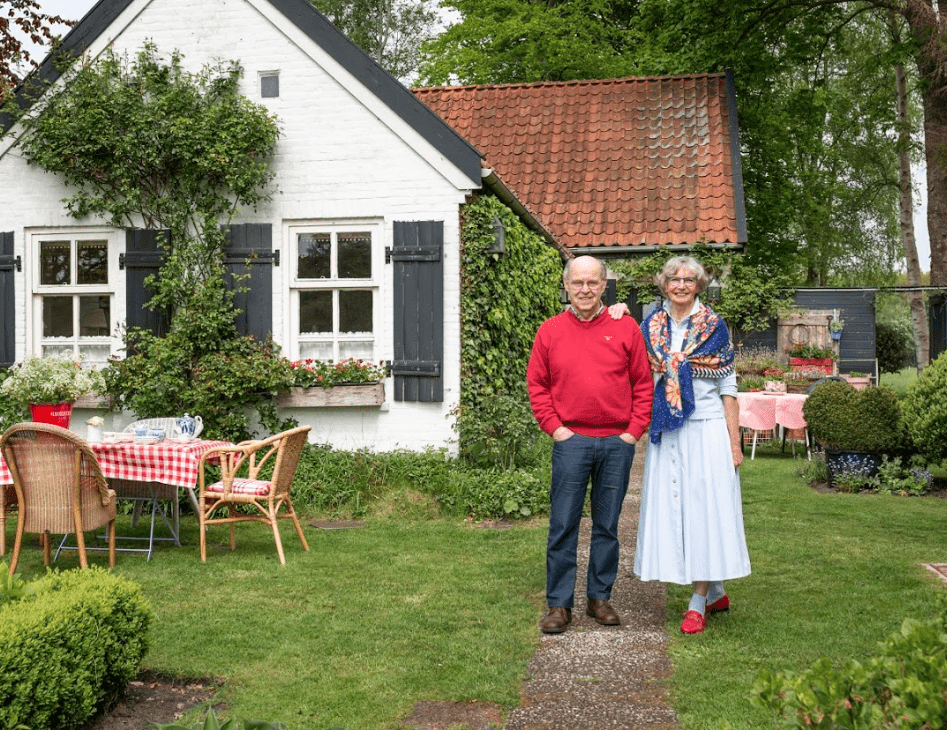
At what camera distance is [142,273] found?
9.83 meters

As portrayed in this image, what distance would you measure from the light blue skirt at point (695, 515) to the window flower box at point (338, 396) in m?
4.55

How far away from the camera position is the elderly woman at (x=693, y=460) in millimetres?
5223

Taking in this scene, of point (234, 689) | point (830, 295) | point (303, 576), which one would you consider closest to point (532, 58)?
point (830, 295)

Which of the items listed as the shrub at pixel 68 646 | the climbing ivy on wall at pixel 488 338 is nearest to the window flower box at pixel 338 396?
the climbing ivy on wall at pixel 488 338

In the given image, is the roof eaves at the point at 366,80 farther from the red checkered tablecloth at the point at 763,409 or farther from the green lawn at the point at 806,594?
the red checkered tablecloth at the point at 763,409

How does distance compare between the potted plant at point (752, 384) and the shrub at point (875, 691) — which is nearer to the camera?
the shrub at point (875, 691)

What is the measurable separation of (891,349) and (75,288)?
945 inches

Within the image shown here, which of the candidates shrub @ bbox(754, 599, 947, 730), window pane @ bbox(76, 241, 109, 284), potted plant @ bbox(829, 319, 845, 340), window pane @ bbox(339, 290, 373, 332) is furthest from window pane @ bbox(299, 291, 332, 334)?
potted plant @ bbox(829, 319, 845, 340)

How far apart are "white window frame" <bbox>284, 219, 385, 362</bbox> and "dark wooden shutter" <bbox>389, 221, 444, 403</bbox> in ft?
0.75

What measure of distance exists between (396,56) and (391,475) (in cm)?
2400

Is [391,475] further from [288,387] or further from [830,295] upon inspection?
[830,295]

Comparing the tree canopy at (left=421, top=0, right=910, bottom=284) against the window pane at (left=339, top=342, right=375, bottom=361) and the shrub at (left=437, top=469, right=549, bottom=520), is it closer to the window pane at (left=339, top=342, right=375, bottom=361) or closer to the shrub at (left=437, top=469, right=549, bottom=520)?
the window pane at (left=339, top=342, right=375, bottom=361)

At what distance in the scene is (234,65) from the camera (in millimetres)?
9844

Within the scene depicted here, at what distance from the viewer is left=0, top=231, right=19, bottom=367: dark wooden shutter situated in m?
10.1
